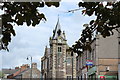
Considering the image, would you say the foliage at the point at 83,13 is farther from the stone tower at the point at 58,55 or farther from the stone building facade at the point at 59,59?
the stone tower at the point at 58,55

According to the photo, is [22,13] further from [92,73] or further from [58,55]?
[58,55]

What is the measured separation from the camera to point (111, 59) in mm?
Answer: 40000

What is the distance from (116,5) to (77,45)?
1.51 metres

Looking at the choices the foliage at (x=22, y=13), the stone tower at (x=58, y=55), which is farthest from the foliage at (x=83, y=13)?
the stone tower at (x=58, y=55)

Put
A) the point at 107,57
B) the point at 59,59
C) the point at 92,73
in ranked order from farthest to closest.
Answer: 1. the point at 59,59
2. the point at 92,73
3. the point at 107,57

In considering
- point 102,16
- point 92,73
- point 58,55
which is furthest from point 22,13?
point 58,55

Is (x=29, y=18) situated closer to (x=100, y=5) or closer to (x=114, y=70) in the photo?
(x=100, y=5)

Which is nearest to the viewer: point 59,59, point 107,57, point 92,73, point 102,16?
point 102,16

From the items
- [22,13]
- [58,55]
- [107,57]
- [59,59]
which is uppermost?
[58,55]

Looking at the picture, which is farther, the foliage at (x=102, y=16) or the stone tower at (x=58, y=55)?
the stone tower at (x=58, y=55)

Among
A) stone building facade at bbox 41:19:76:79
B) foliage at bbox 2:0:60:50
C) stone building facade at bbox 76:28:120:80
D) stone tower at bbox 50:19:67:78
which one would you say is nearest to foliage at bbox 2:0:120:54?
foliage at bbox 2:0:60:50

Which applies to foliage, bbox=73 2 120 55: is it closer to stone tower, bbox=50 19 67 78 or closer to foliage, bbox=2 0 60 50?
foliage, bbox=2 0 60 50

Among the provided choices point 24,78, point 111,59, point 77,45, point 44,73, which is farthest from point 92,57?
point 24,78

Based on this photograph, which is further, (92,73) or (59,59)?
(59,59)
